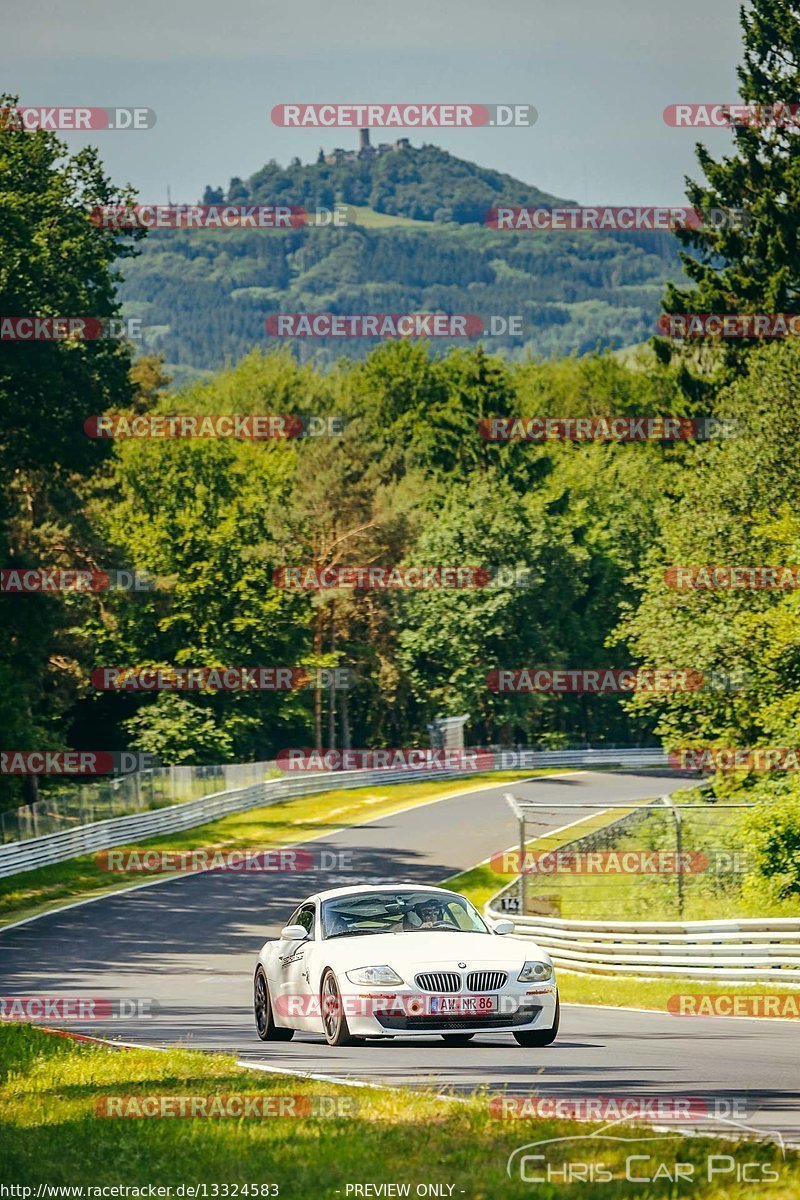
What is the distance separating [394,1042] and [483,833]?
36.5 meters

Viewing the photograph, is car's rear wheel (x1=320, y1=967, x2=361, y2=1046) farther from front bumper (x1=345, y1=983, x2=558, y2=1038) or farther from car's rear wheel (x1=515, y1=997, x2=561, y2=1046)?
car's rear wheel (x1=515, y1=997, x2=561, y2=1046)

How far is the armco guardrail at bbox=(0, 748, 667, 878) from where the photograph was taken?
142 ft

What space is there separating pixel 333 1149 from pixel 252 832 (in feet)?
147

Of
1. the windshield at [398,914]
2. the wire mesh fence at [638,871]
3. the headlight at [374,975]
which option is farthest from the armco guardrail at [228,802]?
the headlight at [374,975]

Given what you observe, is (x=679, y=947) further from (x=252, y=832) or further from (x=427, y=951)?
(x=252, y=832)

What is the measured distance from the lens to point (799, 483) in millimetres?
45250

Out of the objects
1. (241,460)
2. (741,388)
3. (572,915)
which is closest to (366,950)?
(572,915)

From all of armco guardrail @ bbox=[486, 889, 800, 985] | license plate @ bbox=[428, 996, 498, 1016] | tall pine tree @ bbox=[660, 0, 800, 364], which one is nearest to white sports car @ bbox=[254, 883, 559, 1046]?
license plate @ bbox=[428, 996, 498, 1016]

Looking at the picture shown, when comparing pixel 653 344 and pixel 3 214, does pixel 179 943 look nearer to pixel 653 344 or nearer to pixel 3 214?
pixel 3 214

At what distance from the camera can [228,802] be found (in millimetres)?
56812

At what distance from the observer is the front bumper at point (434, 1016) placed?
13.7 metres

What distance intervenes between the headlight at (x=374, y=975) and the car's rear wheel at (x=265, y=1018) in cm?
233

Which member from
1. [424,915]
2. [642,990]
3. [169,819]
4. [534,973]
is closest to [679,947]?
[642,990]

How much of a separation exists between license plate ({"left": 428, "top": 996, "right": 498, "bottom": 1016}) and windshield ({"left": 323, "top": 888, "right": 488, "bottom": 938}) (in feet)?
4.28
